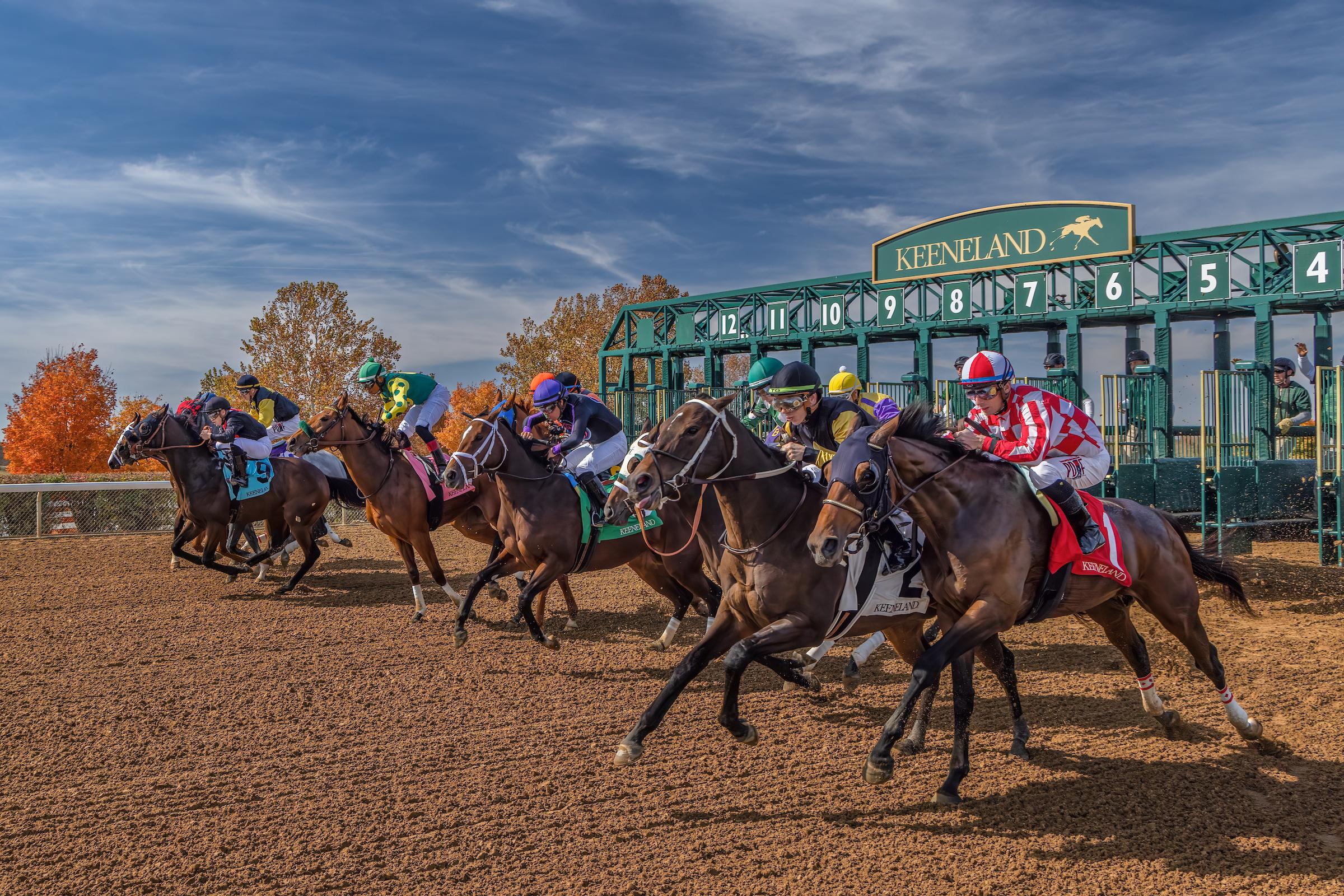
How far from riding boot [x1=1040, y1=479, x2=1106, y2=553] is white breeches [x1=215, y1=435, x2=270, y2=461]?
8.38 meters

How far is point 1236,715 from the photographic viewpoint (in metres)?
4.34

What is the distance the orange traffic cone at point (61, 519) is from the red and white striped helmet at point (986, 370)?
14.6m

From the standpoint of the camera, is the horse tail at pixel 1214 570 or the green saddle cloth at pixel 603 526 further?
the green saddle cloth at pixel 603 526

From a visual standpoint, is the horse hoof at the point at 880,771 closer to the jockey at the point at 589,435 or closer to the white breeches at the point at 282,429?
the jockey at the point at 589,435

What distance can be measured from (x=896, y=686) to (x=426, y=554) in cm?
425

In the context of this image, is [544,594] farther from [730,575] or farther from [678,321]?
[678,321]

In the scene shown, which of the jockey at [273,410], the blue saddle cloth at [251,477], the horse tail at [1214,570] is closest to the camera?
the horse tail at [1214,570]

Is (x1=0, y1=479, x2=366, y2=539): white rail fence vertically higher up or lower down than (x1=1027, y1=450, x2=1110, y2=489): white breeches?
lower down

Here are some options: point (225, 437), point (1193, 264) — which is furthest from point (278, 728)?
point (1193, 264)

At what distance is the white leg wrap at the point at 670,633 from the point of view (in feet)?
22.5

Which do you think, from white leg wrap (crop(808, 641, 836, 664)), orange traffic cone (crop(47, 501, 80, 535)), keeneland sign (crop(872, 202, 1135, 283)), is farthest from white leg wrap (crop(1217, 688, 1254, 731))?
orange traffic cone (crop(47, 501, 80, 535))

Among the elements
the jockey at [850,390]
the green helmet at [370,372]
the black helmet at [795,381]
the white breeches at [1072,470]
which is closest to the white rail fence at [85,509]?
the green helmet at [370,372]

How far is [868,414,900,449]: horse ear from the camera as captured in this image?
11.8 ft

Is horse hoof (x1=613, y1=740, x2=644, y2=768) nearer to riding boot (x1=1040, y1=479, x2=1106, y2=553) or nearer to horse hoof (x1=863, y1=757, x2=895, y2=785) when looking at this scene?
horse hoof (x1=863, y1=757, x2=895, y2=785)
